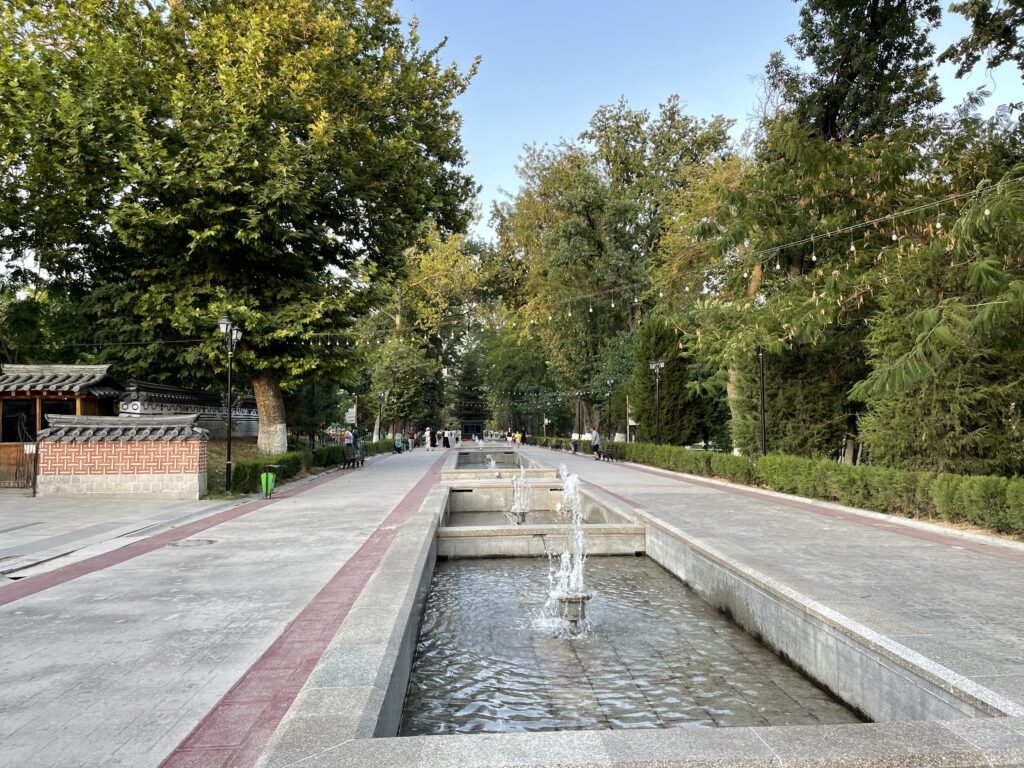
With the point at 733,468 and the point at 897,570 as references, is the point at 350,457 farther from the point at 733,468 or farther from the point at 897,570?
the point at 897,570

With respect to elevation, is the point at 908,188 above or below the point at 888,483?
above

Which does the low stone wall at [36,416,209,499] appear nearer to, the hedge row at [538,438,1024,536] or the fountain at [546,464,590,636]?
the fountain at [546,464,590,636]

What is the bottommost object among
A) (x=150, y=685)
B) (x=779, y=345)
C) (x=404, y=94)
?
(x=150, y=685)

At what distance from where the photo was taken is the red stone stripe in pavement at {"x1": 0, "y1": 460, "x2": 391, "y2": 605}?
6566mm

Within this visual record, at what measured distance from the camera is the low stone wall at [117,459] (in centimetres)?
1471

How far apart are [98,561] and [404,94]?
1797cm

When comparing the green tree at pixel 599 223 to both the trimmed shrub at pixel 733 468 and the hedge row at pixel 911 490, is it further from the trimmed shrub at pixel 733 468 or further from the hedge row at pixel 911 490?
the hedge row at pixel 911 490

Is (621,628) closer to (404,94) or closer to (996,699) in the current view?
(996,699)

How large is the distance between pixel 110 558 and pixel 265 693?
5.64 meters

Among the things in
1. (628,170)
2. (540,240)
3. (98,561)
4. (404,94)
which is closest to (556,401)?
Result: (540,240)

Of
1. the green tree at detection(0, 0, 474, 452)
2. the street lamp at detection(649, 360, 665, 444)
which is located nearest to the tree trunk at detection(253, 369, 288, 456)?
the green tree at detection(0, 0, 474, 452)

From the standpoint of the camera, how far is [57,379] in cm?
1633

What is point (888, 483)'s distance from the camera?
39.1ft

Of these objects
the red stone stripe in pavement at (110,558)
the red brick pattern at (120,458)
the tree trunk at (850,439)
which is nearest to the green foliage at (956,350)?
the tree trunk at (850,439)
